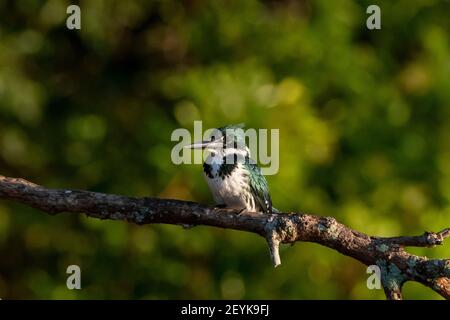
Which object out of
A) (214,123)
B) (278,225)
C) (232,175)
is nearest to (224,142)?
(232,175)

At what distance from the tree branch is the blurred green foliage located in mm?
2574

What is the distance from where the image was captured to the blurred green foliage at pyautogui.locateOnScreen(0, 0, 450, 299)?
6680 mm

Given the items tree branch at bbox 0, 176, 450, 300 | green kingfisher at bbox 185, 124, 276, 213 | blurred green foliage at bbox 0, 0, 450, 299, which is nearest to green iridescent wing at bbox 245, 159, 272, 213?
green kingfisher at bbox 185, 124, 276, 213

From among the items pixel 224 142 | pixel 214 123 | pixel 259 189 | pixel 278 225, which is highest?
pixel 214 123

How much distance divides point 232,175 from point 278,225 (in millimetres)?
1130

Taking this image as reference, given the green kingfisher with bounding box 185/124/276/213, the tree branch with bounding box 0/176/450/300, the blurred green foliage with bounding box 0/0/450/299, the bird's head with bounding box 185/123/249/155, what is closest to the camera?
the tree branch with bounding box 0/176/450/300

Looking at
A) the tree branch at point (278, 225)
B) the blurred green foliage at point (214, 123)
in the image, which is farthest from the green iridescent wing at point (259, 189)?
the blurred green foliage at point (214, 123)

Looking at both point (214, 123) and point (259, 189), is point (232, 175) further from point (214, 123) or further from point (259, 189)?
point (214, 123)

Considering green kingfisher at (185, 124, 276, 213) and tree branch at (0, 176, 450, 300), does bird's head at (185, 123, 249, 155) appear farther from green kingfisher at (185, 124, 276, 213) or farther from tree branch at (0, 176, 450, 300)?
tree branch at (0, 176, 450, 300)

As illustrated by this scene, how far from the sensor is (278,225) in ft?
12.1

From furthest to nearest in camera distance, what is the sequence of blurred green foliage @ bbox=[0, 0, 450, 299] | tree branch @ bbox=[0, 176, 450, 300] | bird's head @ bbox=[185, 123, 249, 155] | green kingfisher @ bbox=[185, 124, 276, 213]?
blurred green foliage @ bbox=[0, 0, 450, 299] < bird's head @ bbox=[185, 123, 249, 155] < green kingfisher @ bbox=[185, 124, 276, 213] < tree branch @ bbox=[0, 176, 450, 300]

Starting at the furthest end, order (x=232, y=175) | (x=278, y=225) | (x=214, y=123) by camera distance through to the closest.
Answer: (x=214, y=123), (x=232, y=175), (x=278, y=225)

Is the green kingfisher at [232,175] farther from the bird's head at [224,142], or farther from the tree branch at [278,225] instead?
the tree branch at [278,225]
